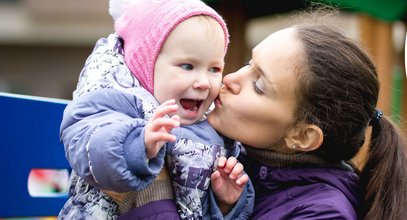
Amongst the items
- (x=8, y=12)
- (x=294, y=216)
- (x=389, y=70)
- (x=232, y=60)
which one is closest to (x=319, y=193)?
(x=294, y=216)

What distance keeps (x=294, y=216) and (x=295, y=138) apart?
7.5 inches

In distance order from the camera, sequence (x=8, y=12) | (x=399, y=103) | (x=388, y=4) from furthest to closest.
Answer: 1. (x=8, y=12)
2. (x=399, y=103)
3. (x=388, y=4)

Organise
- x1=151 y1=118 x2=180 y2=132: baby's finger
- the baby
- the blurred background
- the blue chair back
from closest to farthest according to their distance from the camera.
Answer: x1=151 y1=118 x2=180 y2=132: baby's finger
the baby
the blue chair back
the blurred background

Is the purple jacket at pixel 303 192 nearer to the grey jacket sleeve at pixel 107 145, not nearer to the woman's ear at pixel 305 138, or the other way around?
the woman's ear at pixel 305 138

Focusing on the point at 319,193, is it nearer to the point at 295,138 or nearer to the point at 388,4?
the point at 295,138

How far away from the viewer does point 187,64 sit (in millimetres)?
1509

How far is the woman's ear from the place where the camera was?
1609 mm

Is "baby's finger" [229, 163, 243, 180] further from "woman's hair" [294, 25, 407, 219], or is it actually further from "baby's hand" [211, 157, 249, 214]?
"woman's hair" [294, 25, 407, 219]

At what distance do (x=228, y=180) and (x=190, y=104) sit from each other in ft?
0.61

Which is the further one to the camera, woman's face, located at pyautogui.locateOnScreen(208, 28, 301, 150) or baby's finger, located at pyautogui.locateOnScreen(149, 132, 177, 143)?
woman's face, located at pyautogui.locateOnScreen(208, 28, 301, 150)

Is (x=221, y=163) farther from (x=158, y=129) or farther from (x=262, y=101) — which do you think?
(x=158, y=129)

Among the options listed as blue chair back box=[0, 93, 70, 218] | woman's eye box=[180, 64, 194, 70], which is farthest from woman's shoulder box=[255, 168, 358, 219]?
blue chair back box=[0, 93, 70, 218]

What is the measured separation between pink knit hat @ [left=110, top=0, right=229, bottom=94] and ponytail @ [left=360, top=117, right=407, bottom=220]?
1.55ft

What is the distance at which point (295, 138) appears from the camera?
1.64 meters
